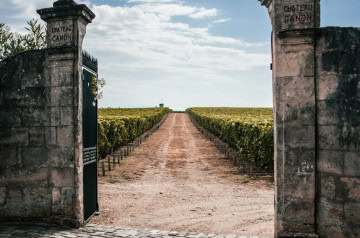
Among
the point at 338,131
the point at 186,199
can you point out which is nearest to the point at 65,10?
the point at 338,131

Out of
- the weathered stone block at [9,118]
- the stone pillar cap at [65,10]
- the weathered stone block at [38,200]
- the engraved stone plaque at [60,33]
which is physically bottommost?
the weathered stone block at [38,200]

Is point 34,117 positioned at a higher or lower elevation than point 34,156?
higher

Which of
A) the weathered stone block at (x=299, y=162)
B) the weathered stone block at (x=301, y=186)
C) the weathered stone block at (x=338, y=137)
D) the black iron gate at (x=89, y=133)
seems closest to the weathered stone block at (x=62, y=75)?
the black iron gate at (x=89, y=133)

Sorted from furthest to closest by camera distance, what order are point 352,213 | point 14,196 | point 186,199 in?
1. point 186,199
2. point 14,196
3. point 352,213

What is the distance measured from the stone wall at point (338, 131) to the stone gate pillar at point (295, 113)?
0.46ft

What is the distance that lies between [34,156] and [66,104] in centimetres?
135

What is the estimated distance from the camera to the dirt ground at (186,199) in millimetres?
7092

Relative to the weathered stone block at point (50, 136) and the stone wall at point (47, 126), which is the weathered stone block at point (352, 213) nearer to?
the stone wall at point (47, 126)

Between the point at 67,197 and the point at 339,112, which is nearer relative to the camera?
the point at 339,112

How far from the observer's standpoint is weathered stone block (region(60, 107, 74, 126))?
6.40 m

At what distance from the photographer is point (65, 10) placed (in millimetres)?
6340

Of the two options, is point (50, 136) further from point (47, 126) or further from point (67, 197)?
point (67, 197)

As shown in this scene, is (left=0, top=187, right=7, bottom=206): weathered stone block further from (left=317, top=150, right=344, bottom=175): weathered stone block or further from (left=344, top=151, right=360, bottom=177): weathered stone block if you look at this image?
(left=344, top=151, right=360, bottom=177): weathered stone block

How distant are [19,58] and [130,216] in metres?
4.28
